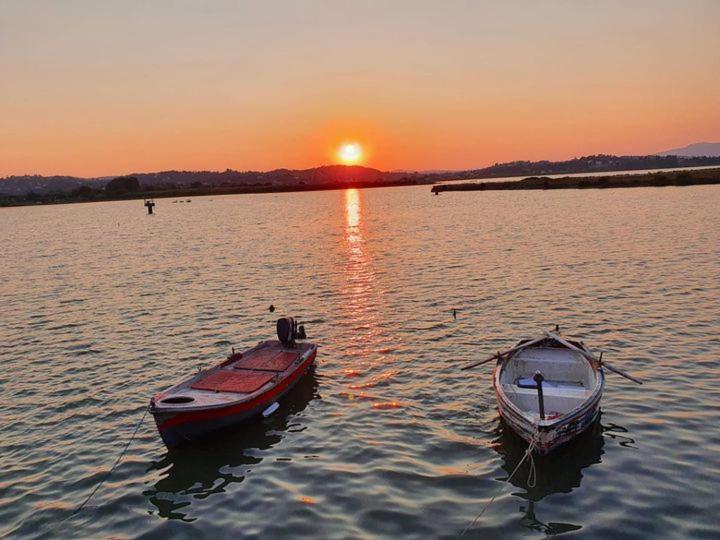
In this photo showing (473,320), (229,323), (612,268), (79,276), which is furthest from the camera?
(79,276)

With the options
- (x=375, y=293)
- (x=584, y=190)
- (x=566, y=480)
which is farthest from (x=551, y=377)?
(x=584, y=190)

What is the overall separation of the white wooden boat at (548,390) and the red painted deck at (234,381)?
26.8ft

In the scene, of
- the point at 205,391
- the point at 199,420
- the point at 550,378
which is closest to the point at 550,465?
the point at 550,378

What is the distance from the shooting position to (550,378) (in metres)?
18.3

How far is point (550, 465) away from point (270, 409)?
30.0 ft

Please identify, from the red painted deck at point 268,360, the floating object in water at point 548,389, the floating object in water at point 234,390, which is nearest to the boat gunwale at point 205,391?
the floating object in water at point 234,390

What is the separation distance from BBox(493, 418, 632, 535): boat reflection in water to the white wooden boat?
58 centimetres

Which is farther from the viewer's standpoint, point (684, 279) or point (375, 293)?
point (375, 293)

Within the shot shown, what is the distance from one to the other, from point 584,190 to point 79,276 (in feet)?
473

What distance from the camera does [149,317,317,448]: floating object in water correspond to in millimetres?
15727

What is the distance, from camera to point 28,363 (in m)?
25.1

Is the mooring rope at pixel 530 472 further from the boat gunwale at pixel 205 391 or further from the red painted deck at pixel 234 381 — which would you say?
the red painted deck at pixel 234 381

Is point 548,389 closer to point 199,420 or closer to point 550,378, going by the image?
point 550,378

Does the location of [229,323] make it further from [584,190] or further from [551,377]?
[584,190]
